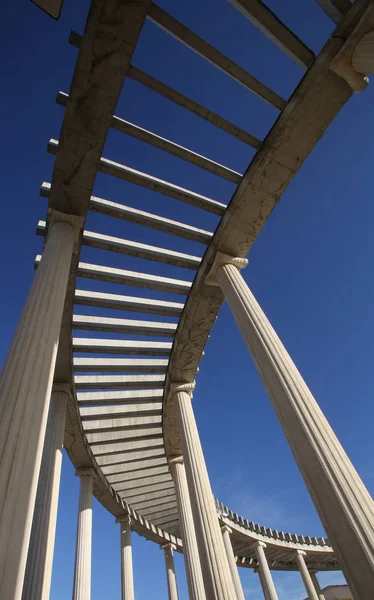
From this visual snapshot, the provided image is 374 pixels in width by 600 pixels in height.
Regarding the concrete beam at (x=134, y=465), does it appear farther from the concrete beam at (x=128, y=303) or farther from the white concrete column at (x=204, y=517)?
the concrete beam at (x=128, y=303)

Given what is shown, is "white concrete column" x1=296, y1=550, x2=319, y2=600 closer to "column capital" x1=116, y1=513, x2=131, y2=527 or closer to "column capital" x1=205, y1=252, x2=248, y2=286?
"column capital" x1=116, y1=513, x2=131, y2=527

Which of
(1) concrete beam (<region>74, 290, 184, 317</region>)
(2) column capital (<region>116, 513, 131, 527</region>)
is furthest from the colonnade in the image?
(2) column capital (<region>116, 513, 131, 527</region>)

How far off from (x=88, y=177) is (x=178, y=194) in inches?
182

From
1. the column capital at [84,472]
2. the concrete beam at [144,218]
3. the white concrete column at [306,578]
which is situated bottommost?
the white concrete column at [306,578]

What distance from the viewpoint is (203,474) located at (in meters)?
19.3

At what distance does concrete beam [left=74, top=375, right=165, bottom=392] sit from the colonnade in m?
2.59

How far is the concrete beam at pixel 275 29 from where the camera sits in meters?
14.1

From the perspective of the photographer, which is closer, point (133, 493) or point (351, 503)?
point (351, 503)

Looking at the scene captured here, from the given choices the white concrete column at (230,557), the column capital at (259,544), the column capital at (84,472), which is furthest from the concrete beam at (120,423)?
the column capital at (259,544)

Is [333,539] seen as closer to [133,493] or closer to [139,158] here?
[139,158]

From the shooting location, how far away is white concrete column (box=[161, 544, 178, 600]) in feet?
123

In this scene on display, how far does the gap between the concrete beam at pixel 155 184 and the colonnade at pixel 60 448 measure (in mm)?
2873

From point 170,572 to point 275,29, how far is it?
47240 millimetres

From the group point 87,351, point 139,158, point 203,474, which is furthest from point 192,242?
point 203,474
